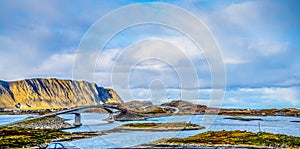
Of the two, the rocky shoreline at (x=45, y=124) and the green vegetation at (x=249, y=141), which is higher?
the rocky shoreline at (x=45, y=124)

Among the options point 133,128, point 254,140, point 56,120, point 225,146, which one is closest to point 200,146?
point 225,146

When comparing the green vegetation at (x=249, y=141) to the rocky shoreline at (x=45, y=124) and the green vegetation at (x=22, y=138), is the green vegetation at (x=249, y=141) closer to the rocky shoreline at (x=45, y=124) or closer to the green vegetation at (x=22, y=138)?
the green vegetation at (x=22, y=138)

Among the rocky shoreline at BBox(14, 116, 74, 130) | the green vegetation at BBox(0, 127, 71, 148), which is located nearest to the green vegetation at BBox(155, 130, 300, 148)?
the green vegetation at BBox(0, 127, 71, 148)

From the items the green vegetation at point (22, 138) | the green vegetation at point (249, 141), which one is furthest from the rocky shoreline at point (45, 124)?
the green vegetation at point (249, 141)

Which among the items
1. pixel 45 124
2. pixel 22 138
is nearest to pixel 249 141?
pixel 22 138

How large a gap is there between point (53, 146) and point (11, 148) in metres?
25.5

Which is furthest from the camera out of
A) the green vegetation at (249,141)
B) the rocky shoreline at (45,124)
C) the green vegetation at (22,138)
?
the rocky shoreline at (45,124)

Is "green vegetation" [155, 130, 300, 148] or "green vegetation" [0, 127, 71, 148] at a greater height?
"green vegetation" [0, 127, 71, 148]

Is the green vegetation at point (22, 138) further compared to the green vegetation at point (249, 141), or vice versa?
the green vegetation at point (22, 138)

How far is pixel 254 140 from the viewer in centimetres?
7362

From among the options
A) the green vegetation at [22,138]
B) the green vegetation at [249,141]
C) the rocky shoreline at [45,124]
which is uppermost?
the rocky shoreline at [45,124]

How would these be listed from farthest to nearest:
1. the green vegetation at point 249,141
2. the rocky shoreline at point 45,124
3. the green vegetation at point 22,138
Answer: the rocky shoreline at point 45,124
the green vegetation at point 22,138
the green vegetation at point 249,141

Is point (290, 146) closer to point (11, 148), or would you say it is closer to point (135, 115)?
point (11, 148)

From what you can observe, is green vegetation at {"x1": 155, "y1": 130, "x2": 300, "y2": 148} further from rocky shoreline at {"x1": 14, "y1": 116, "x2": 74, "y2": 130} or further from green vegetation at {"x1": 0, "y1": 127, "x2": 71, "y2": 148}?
rocky shoreline at {"x1": 14, "y1": 116, "x2": 74, "y2": 130}
